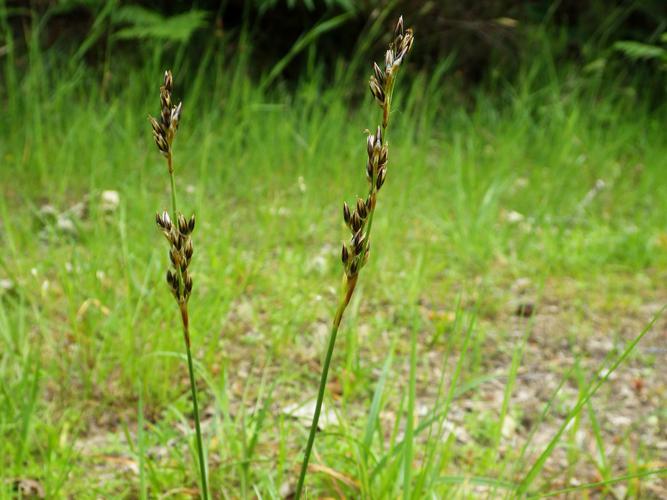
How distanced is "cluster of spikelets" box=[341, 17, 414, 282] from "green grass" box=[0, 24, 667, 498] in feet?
1.77

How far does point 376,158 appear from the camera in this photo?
27.1 inches

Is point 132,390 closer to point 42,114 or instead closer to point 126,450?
point 126,450

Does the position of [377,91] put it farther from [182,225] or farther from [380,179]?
[182,225]

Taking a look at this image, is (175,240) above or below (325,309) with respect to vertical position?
above

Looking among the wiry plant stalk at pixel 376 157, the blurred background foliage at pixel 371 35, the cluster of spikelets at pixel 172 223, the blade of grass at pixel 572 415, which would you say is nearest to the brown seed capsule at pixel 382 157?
the wiry plant stalk at pixel 376 157

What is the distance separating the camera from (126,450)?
1591 mm

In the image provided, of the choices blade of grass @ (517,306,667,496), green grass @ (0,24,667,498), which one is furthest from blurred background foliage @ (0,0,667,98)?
blade of grass @ (517,306,667,496)

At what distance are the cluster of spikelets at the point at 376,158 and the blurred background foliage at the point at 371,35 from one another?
12.0ft

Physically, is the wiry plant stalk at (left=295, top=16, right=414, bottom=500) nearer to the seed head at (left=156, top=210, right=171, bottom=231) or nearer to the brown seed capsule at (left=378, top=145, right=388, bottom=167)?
the brown seed capsule at (left=378, top=145, right=388, bottom=167)

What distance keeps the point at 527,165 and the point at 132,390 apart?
9.53 ft

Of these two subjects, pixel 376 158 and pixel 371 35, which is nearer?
pixel 376 158

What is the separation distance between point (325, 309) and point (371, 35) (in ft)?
8.38

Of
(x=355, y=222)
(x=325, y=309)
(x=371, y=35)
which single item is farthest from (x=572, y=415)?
(x=371, y=35)

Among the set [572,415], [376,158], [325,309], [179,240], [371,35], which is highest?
[371,35]
